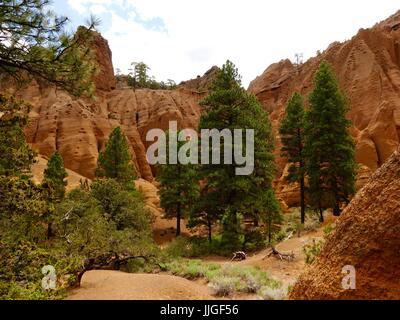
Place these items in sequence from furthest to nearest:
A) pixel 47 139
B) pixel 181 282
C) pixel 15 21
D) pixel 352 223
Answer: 1. pixel 47 139
2. pixel 181 282
3. pixel 15 21
4. pixel 352 223

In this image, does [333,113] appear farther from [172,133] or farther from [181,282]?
[181,282]

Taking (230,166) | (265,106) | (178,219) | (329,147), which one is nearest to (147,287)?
(230,166)

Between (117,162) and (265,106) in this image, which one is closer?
(117,162)

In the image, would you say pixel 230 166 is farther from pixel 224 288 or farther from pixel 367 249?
pixel 367 249

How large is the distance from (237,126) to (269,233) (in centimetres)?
766

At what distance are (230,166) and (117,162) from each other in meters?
16.2

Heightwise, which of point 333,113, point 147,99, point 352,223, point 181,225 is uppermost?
point 147,99

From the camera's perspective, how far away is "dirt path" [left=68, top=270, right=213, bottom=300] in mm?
10844

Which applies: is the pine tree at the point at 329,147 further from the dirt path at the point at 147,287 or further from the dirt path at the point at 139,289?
the dirt path at the point at 139,289

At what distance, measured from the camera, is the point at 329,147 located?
26016 millimetres

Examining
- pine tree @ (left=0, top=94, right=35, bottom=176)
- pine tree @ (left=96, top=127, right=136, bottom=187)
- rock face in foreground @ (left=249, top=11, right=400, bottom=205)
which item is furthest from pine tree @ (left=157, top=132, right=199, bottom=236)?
pine tree @ (left=0, top=94, right=35, bottom=176)

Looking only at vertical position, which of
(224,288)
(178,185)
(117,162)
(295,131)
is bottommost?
(224,288)

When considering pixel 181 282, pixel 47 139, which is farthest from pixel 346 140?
pixel 47 139

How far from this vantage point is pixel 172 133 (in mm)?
35812
